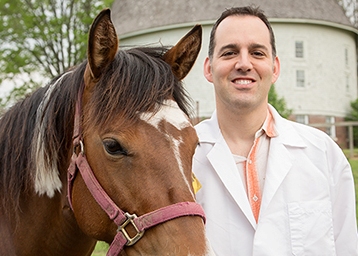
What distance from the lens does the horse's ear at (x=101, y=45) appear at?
2.35 metres

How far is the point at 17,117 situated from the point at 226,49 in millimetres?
1436

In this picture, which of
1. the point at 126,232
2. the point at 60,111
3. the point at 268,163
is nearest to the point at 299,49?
the point at 268,163

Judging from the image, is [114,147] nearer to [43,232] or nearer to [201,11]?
[43,232]

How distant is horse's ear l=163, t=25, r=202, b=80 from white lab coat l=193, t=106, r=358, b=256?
544 millimetres

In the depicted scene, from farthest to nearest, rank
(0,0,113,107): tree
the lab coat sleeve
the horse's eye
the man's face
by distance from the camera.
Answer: (0,0,113,107): tree → the man's face → the lab coat sleeve → the horse's eye

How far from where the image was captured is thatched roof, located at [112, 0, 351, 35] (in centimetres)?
2752

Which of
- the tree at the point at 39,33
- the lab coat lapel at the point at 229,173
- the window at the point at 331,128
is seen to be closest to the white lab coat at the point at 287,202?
the lab coat lapel at the point at 229,173

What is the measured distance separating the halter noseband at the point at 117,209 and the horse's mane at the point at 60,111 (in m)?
0.17

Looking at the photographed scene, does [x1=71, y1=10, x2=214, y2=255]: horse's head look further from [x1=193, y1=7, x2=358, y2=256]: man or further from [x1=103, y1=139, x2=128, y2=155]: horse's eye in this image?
[x1=193, y1=7, x2=358, y2=256]: man

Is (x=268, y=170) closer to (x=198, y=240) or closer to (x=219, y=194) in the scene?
(x=219, y=194)

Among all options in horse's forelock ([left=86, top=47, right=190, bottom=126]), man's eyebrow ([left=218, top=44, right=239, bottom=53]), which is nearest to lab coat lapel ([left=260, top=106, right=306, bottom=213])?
man's eyebrow ([left=218, top=44, right=239, bottom=53])

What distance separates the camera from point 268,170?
2773 mm

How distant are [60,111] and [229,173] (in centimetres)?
111

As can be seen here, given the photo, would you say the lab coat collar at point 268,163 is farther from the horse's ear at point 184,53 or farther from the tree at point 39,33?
the tree at point 39,33
